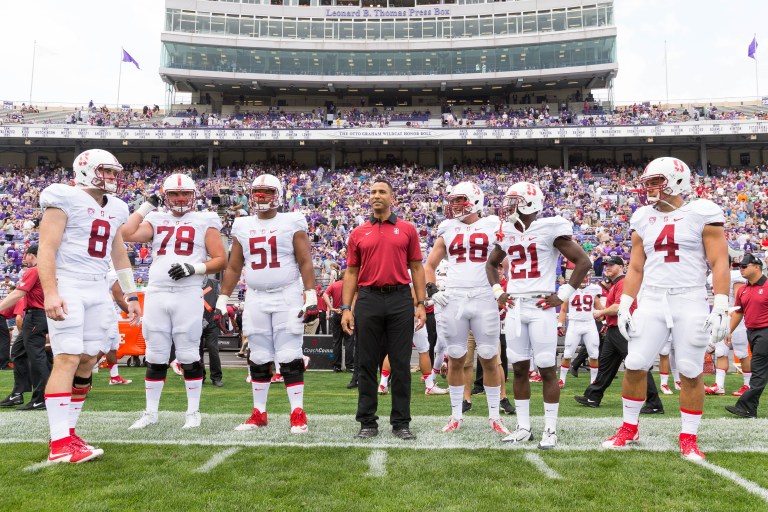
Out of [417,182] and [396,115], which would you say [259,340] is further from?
[396,115]

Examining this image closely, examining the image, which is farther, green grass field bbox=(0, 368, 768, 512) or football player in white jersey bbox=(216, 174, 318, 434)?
football player in white jersey bbox=(216, 174, 318, 434)

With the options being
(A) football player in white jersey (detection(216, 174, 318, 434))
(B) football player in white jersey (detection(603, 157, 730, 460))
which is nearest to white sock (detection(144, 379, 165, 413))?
(A) football player in white jersey (detection(216, 174, 318, 434))

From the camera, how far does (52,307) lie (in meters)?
4.35

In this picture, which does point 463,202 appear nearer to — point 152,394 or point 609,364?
point 609,364

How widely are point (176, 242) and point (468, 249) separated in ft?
9.68

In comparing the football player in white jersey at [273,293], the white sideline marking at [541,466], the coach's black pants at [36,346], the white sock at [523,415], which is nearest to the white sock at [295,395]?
the football player in white jersey at [273,293]

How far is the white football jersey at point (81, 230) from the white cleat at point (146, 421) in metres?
1.65

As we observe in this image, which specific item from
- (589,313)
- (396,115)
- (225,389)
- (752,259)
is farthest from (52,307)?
(396,115)

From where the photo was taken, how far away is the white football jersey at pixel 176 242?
227 inches

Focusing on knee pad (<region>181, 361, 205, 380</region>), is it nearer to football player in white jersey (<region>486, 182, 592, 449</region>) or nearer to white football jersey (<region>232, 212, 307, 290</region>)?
white football jersey (<region>232, 212, 307, 290</region>)

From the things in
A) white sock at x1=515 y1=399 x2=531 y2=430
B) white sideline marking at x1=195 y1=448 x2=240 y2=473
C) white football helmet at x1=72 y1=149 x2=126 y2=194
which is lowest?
white sideline marking at x1=195 y1=448 x2=240 y2=473

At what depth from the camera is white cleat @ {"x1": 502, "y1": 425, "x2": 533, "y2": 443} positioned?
5.10 metres

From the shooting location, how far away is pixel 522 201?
5320mm

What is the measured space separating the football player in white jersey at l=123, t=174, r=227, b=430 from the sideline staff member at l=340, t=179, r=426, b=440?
150 centimetres
